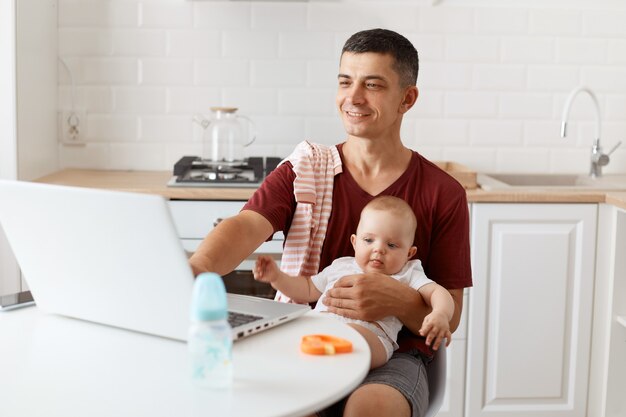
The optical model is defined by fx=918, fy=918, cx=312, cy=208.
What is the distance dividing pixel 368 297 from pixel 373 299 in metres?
0.01

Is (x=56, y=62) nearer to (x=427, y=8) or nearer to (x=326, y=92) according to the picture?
(x=326, y=92)

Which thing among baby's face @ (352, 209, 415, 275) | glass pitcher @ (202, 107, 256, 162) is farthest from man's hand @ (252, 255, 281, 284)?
glass pitcher @ (202, 107, 256, 162)

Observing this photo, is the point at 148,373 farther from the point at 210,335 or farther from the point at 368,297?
the point at 368,297

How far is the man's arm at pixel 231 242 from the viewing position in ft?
5.91

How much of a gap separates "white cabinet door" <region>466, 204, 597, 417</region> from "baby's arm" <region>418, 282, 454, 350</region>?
3.76ft

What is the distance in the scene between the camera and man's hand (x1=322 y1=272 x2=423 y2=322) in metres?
1.83

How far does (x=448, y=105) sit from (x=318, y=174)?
1.59m

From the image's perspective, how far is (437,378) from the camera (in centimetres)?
197

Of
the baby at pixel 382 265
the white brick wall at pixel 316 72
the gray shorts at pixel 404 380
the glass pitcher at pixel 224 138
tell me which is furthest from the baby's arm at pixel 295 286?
the white brick wall at pixel 316 72

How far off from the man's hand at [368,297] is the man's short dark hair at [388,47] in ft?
1.68

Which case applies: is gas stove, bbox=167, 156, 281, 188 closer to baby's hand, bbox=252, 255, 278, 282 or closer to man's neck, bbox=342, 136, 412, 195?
man's neck, bbox=342, 136, 412, 195

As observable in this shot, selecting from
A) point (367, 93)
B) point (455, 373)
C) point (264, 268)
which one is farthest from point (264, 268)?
point (455, 373)

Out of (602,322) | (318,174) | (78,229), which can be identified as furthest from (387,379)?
(602,322)

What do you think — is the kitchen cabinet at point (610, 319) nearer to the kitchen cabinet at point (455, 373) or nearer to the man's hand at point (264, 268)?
the kitchen cabinet at point (455, 373)
